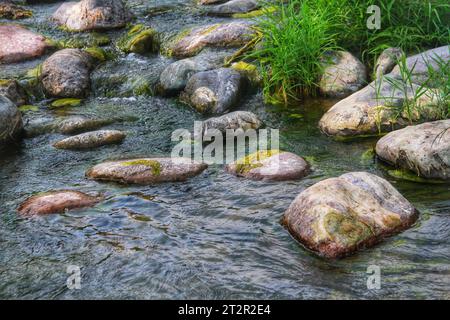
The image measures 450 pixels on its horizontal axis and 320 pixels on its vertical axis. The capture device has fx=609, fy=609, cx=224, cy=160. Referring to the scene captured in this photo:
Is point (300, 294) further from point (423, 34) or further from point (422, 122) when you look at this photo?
point (423, 34)

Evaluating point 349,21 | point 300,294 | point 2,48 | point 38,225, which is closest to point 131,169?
point 38,225

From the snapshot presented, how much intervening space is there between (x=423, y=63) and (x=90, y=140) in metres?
3.97

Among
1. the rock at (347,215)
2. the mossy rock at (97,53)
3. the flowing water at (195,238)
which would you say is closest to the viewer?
the flowing water at (195,238)

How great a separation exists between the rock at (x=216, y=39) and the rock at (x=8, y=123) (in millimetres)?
3058

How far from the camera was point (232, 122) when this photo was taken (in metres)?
7.08

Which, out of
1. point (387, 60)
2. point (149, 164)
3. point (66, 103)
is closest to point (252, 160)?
point (149, 164)

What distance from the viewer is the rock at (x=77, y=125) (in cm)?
749

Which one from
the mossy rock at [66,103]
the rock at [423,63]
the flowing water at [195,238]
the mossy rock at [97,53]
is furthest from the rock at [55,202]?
the mossy rock at [97,53]

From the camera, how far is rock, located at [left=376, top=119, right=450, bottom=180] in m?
5.55

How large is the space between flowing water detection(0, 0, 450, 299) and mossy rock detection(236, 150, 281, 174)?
0.50 feet

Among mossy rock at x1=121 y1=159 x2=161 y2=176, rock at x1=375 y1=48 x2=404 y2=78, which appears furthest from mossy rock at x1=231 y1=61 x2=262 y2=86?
mossy rock at x1=121 y1=159 x2=161 y2=176

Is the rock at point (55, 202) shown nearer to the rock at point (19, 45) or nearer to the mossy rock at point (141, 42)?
the mossy rock at point (141, 42)

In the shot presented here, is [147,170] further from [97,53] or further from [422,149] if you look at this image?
[97,53]
